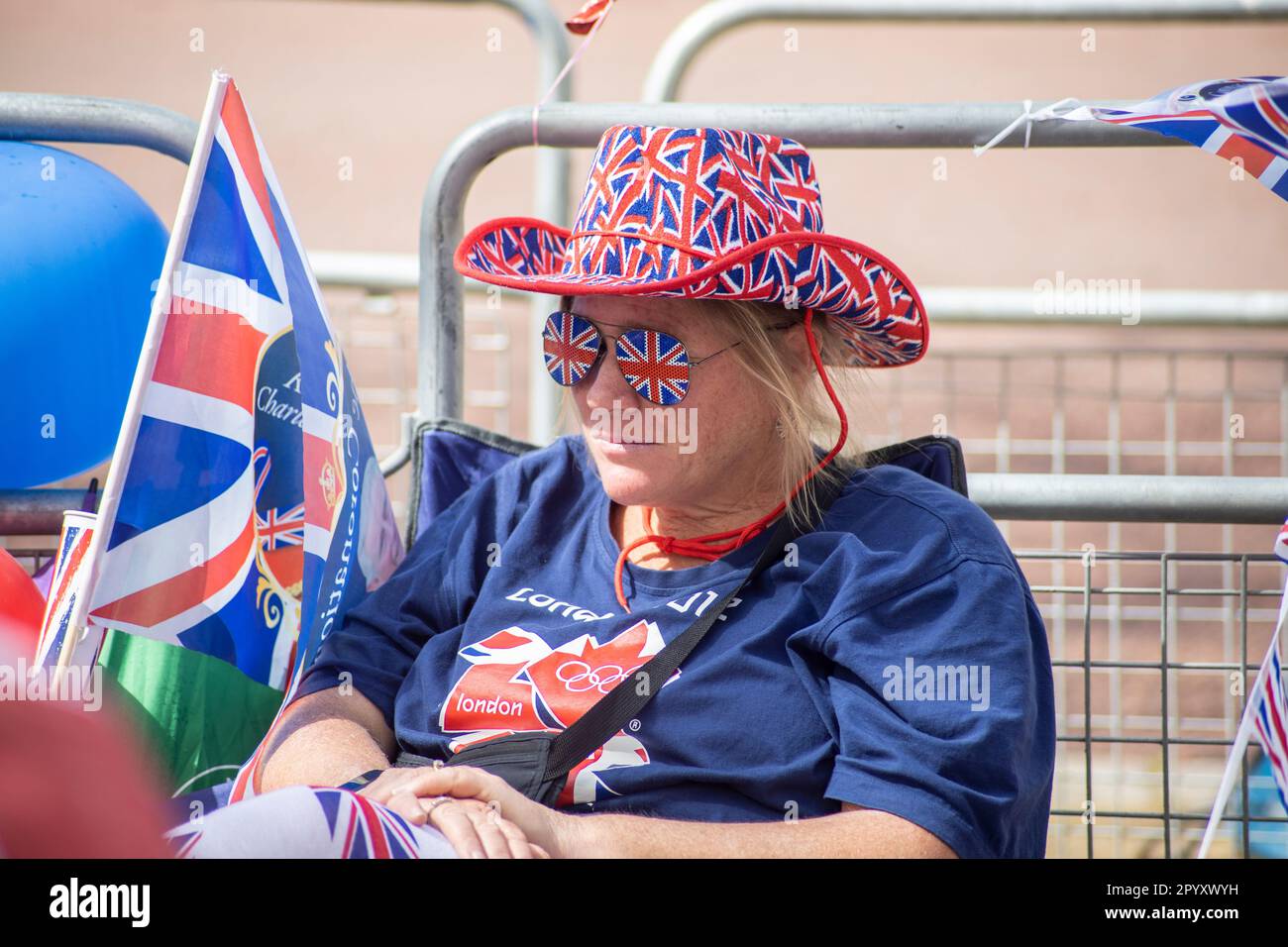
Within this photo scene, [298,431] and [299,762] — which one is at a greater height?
[298,431]

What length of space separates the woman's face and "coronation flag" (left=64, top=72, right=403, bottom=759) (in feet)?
1.45

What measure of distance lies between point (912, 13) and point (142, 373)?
1945 mm

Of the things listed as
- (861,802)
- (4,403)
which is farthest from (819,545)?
(4,403)

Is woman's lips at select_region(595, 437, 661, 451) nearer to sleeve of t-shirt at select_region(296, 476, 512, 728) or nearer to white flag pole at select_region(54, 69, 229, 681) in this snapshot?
sleeve of t-shirt at select_region(296, 476, 512, 728)

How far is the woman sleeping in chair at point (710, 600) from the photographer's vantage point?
1.65 metres

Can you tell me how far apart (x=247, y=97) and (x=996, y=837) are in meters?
12.7

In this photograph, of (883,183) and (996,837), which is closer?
(996,837)

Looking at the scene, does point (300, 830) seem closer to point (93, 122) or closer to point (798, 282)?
point (798, 282)

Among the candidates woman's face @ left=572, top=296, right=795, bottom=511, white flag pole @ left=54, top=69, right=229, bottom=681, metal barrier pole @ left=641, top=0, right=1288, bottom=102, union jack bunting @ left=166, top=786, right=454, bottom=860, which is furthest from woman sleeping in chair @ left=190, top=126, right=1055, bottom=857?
metal barrier pole @ left=641, top=0, right=1288, bottom=102

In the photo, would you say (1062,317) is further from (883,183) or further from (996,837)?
(883,183)

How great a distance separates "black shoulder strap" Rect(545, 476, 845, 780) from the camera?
1.77m
